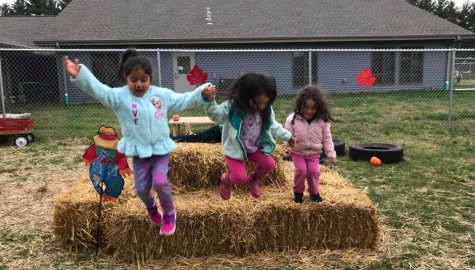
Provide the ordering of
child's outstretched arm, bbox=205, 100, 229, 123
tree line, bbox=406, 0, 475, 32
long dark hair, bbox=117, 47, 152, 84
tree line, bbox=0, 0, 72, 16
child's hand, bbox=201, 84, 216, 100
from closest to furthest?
long dark hair, bbox=117, 47, 152, 84
child's hand, bbox=201, 84, 216, 100
child's outstretched arm, bbox=205, 100, 229, 123
tree line, bbox=406, 0, 475, 32
tree line, bbox=0, 0, 72, 16

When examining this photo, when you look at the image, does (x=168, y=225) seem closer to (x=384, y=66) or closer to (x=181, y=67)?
(x=181, y=67)

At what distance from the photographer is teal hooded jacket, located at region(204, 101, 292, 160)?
127 inches

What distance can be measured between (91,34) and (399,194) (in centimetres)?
1539

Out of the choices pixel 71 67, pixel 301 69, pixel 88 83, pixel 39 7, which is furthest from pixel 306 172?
pixel 39 7

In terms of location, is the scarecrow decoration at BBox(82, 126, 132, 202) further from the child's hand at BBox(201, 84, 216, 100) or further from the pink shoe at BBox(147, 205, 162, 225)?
the child's hand at BBox(201, 84, 216, 100)

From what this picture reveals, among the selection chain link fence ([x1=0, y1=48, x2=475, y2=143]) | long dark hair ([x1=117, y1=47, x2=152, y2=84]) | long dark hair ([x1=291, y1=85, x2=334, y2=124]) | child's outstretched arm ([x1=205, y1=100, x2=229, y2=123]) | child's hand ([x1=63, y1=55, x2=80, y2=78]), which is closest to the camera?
child's hand ([x1=63, y1=55, x2=80, y2=78])

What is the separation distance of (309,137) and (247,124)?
761mm

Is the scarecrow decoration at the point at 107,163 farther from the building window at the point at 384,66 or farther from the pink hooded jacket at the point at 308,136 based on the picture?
the building window at the point at 384,66

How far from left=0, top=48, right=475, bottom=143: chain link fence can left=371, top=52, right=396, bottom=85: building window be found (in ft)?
0.14

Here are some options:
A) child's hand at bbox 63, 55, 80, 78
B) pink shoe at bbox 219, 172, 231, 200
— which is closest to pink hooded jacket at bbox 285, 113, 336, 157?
pink shoe at bbox 219, 172, 231, 200

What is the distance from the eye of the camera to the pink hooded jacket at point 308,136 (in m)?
3.86

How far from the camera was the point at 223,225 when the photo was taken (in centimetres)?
371

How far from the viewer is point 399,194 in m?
5.36

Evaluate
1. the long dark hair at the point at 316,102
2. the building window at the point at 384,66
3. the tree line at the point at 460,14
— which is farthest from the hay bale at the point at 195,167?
the tree line at the point at 460,14
